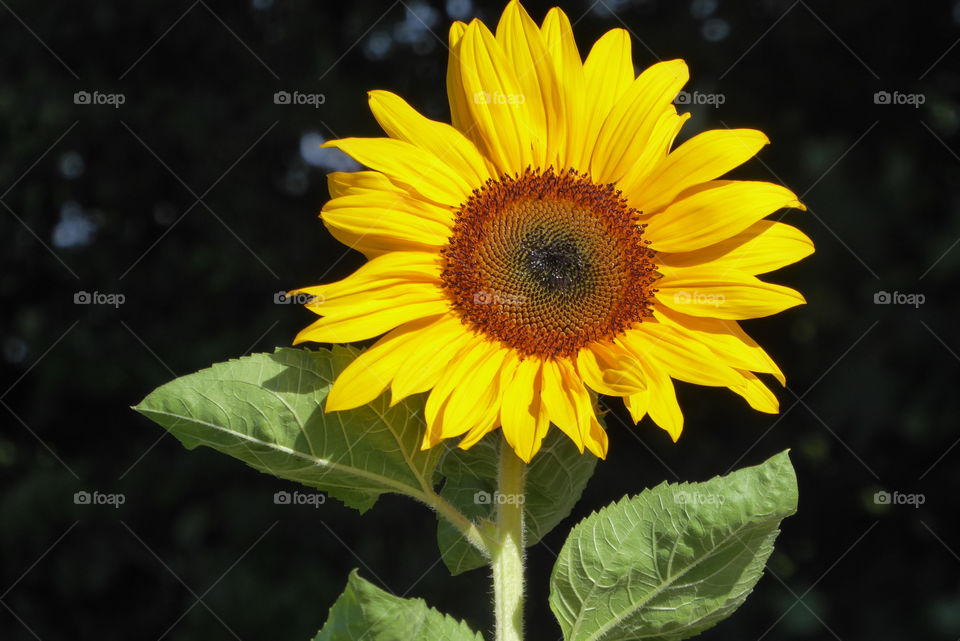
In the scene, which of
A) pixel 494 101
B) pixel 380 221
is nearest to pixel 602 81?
pixel 494 101

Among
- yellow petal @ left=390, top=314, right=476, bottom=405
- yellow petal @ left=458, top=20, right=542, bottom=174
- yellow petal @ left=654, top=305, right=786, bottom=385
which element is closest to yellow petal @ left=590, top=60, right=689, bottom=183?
yellow petal @ left=458, top=20, right=542, bottom=174

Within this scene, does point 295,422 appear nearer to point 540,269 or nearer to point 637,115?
point 540,269

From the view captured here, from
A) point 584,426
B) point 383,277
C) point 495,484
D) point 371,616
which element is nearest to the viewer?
point 371,616

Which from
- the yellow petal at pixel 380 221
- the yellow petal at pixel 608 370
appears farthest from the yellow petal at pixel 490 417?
the yellow petal at pixel 380 221

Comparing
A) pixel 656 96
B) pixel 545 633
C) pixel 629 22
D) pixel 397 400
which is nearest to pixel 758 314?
pixel 656 96

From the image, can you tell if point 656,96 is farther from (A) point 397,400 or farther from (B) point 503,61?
(A) point 397,400

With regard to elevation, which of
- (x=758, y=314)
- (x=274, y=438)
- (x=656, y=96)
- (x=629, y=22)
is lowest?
(x=274, y=438)
